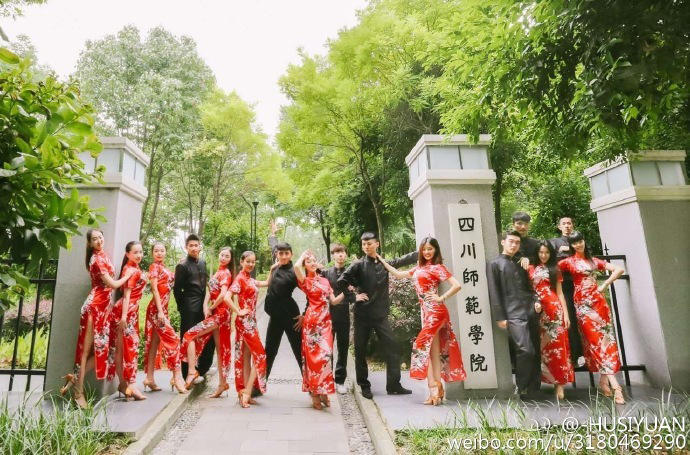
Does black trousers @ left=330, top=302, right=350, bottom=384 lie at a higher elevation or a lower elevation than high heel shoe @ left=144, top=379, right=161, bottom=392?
higher

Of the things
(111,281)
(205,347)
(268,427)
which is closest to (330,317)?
(268,427)

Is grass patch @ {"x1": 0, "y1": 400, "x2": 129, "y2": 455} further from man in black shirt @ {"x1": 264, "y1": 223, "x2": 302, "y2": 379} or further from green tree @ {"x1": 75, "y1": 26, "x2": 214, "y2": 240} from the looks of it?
green tree @ {"x1": 75, "y1": 26, "x2": 214, "y2": 240}

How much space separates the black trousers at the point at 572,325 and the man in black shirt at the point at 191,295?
179 inches

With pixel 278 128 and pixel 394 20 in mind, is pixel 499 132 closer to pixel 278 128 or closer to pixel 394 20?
pixel 394 20

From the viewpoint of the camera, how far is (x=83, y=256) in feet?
14.0

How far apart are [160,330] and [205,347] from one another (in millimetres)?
650

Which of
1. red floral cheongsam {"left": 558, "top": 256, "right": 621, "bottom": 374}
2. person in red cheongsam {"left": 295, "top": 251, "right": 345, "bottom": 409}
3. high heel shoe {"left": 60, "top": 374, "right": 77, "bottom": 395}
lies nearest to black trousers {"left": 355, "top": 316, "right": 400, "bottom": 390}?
person in red cheongsam {"left": 295, "top": 251, "right": 345, "bottom": 409}

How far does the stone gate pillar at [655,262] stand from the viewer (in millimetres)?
4488

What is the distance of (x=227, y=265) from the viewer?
4.89 metres

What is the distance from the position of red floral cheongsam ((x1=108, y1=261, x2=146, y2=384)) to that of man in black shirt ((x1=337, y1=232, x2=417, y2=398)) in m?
2.34

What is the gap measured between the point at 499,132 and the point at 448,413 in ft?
10.3

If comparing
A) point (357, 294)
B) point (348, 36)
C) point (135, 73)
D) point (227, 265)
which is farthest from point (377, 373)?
point (135, 73)

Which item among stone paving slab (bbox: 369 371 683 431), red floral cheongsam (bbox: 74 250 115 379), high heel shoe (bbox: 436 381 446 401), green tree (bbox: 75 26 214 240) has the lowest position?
stone paving slab (bbox: 369 371 683 431)

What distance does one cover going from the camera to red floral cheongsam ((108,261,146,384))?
4.09 metres
